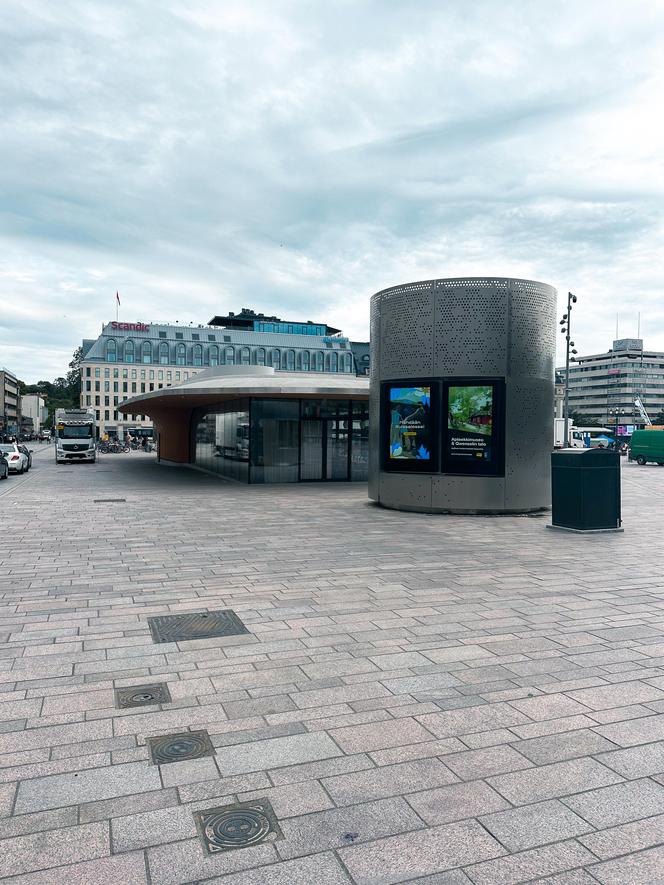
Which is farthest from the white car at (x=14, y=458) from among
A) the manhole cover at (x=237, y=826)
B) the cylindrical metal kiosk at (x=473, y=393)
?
the manhole cover at (x=237, y=826)

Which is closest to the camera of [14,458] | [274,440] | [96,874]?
[96,874]

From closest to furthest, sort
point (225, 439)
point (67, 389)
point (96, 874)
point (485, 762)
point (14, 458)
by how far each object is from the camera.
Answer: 1. point (96, 874)
2. point (485, 762)
3. point (225, 439)
4. point (14, 458)
5. point (67, 389)

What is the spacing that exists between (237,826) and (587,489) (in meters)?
10.5

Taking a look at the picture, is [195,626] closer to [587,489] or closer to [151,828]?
[151,828]

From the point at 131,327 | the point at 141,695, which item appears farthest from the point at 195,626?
the point at 131,327

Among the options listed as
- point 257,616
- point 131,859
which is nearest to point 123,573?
point 257,616

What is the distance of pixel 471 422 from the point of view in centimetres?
1468

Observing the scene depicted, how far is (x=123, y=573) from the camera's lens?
346 inches

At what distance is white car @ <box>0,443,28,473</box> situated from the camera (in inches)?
1164

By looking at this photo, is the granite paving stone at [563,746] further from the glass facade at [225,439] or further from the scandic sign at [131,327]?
the scandic sign at [131,327]

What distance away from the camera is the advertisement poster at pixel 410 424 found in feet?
49.5

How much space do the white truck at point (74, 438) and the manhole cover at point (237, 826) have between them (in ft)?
128

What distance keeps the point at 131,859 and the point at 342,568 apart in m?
6.32

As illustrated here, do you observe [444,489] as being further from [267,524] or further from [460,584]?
[460,584]
